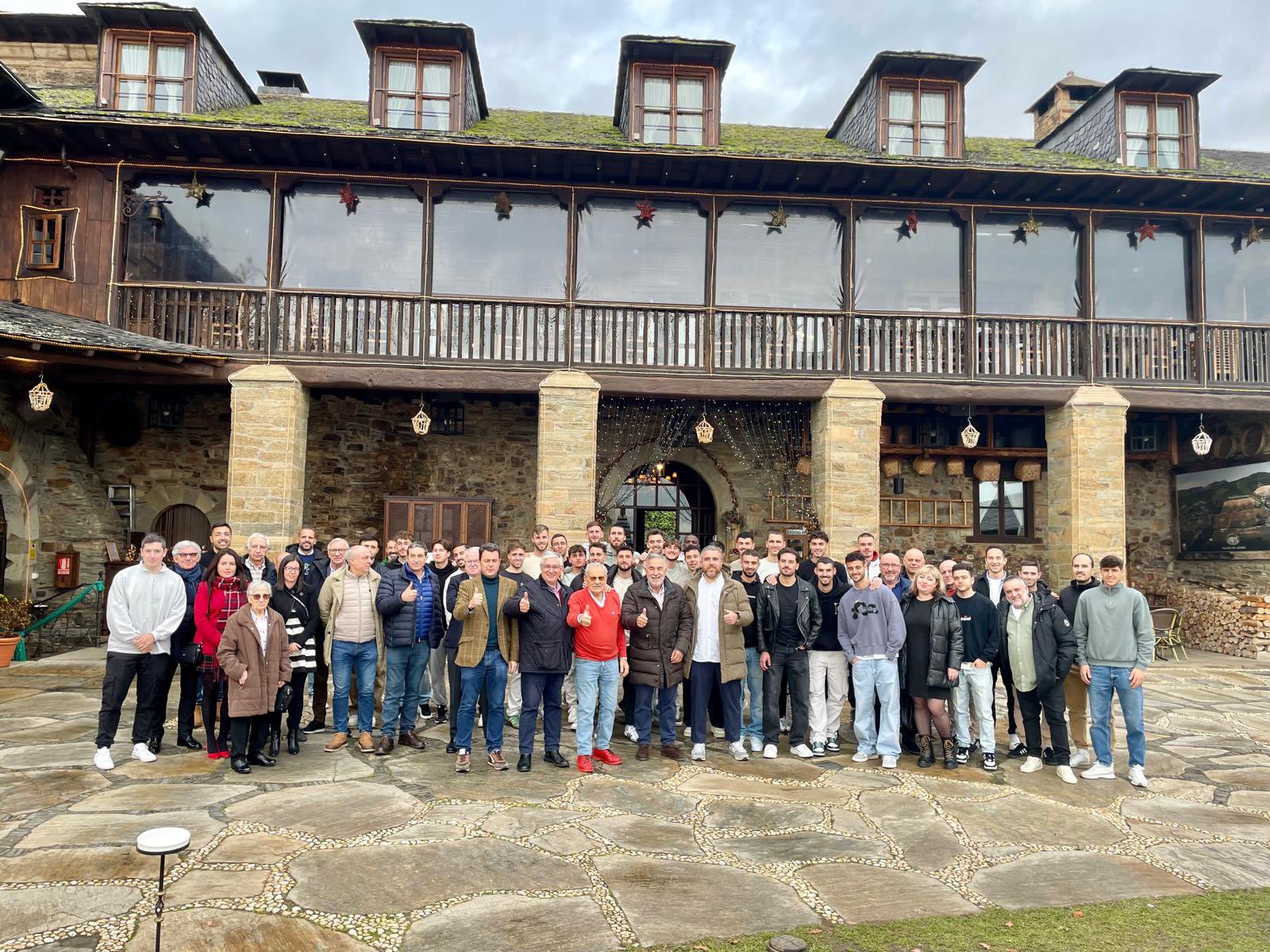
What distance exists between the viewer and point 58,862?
151 inches

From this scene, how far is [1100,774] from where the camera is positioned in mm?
5832

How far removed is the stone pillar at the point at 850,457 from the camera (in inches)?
450

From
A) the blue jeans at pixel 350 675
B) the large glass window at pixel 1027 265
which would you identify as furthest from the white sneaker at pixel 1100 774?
the large glass window at pixel 1027 265

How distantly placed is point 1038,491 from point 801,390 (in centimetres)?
590

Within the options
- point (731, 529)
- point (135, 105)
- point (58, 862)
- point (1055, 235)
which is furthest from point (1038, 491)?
point (135, 105)

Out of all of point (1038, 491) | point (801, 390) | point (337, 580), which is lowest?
point (337, 580)

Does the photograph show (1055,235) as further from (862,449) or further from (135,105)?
(135,105)

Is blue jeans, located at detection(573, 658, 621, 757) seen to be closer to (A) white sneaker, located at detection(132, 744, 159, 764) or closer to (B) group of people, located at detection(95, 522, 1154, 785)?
(B) group of people, located at detection(95, 522, 1154, 785)

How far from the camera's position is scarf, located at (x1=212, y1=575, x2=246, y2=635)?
222 inches

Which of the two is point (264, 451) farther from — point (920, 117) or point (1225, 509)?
point (1225, 509)

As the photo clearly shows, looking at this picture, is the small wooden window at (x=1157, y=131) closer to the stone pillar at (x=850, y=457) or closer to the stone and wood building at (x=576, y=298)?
the stone and wood building at (x=576, y=298)

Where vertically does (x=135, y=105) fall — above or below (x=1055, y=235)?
above

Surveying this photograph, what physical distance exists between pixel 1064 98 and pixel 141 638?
1877cm

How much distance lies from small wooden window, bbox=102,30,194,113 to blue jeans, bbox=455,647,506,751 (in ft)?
35.4
